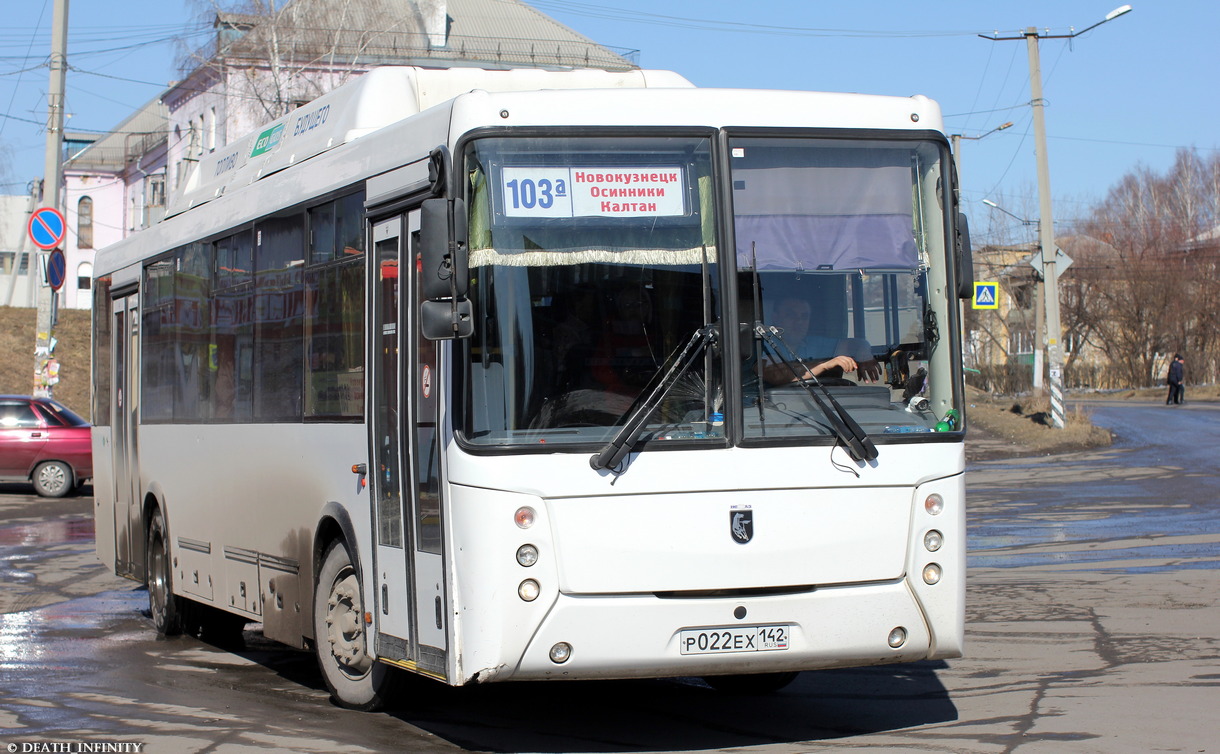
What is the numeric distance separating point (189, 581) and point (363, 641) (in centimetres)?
340

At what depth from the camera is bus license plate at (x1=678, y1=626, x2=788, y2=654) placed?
6.27 m

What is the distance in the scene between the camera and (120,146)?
84.4 m

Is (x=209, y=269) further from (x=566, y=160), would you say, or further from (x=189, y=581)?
(x=566, y=160)

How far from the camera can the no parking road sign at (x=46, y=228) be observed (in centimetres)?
2455

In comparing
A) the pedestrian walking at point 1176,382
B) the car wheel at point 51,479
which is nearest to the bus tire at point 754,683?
the car wheel at point 51,479

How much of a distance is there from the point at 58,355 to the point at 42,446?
3229 cm

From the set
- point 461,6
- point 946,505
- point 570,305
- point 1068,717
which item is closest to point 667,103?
point 570,305

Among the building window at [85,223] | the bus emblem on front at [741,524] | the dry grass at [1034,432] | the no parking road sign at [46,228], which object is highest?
the building window at [85,223]

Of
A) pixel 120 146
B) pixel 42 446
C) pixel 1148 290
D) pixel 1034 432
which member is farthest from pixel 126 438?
pixel 120 146

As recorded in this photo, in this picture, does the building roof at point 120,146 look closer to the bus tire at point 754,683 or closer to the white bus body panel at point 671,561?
the bus tire at point 754,683

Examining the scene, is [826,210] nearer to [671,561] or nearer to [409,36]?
[671,561]

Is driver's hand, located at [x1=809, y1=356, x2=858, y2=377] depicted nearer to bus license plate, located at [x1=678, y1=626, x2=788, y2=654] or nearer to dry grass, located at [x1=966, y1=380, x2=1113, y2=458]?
bus license plate, located at [x1=678, y1=626, x2=788, y2=654]

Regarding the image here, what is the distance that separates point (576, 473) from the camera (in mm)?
6227

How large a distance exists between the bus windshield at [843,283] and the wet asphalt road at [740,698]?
5.26ft
